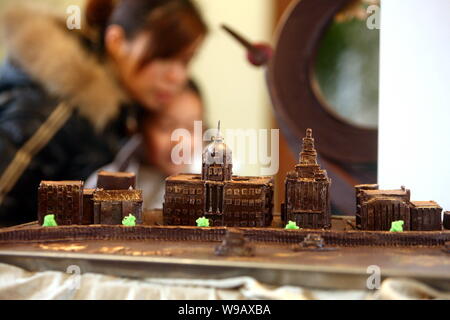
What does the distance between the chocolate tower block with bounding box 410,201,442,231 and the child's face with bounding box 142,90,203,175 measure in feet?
9.92

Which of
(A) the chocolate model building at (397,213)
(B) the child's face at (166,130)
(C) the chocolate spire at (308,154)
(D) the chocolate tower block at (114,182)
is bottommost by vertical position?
(A) the chocolate model building at (397,213)

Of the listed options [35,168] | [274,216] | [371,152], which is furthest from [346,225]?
[35,168]

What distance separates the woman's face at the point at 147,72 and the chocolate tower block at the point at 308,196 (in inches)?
97.6

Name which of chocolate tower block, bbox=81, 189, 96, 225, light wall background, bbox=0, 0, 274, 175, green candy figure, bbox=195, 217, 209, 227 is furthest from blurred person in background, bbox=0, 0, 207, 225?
green candy figure, bbox=195, 217, 209, 227

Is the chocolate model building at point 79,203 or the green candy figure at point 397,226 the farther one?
the chocolate model building at point 79,203

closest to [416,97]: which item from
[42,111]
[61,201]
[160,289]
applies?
[160,289]

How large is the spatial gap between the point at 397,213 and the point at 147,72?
3622 millimetres

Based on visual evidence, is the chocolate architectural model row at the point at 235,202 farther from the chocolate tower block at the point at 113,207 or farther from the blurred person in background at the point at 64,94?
the blurred person in background at the point at 64,94

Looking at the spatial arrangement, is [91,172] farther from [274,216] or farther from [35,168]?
[274,216]

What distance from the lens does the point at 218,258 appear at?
171 inches

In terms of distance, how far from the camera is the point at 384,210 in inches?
194

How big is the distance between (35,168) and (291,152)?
3.25 metres

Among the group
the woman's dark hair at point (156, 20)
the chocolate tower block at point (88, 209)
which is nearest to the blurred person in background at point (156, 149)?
the woman's dark hair at point (156, 20)

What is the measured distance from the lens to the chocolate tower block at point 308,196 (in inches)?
196
